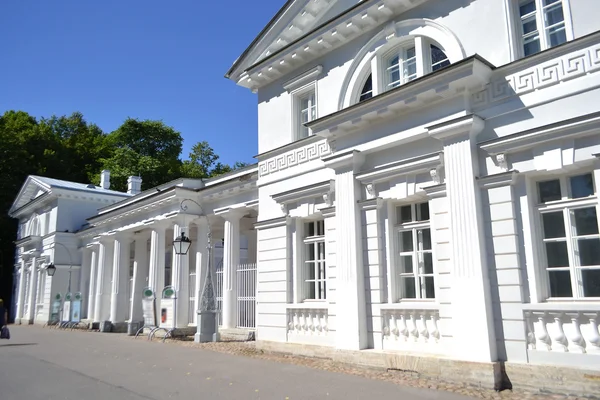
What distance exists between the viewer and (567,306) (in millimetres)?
6566

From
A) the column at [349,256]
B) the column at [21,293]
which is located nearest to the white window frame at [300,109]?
the column at [349,256]

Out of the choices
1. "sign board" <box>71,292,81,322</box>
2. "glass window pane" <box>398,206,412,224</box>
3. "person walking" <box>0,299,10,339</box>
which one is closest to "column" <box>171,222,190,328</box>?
"person walking" <box>0,299,10,339</box>

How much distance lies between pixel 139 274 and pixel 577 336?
17500 millimetres

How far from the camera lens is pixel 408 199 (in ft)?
29.2

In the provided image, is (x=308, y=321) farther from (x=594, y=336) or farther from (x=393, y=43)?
(x=393, y=43)

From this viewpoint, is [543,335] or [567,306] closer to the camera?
[567,306]

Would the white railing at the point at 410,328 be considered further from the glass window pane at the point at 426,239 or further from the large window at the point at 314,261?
the large window at the point at 314,261

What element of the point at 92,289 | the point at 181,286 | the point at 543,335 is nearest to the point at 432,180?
the point at 543,335

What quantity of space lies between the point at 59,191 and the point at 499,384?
25.2 m

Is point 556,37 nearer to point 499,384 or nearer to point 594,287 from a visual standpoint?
point 594,287

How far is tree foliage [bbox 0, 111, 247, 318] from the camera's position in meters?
35.8

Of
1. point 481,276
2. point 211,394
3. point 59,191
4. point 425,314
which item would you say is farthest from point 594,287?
point 59,191

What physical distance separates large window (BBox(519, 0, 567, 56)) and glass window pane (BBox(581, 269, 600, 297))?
3.41 meters

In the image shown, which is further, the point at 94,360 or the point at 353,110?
the point at 94,360
